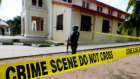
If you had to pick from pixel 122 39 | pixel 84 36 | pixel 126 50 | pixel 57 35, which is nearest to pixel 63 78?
pixel 126 50

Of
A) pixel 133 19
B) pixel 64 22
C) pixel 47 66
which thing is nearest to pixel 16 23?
pixel 64 22

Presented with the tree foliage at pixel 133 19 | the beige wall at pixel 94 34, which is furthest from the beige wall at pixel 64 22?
the tree foliage at pixel 133 19

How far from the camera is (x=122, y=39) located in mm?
12188

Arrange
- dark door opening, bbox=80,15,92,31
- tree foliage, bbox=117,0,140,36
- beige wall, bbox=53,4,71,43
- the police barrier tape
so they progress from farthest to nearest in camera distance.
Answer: dark door opening, bbox=80,15,92,31 < beige wall, bbox=53,4,71,43 < tree foliage, bbox=117,0,140,36 < the police barrier tape

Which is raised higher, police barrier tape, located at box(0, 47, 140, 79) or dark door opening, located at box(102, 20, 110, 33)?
dark door opening, located at box(102, 20, 110, 33)

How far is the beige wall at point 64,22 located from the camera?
7422 millimetres

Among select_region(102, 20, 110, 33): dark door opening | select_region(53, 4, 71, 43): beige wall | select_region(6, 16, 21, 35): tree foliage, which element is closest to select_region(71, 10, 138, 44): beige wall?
select_region(102, 20, 110, 33): dark door opening

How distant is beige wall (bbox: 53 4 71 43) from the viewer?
7422 millimetres

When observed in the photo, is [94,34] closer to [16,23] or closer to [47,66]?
[47,66]

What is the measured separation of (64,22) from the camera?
7801mm

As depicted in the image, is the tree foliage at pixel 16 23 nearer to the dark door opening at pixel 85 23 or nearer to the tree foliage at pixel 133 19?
the dark door opening at pixel 85 23

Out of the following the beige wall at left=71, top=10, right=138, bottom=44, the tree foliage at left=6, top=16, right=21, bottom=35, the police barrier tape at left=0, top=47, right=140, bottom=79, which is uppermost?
the tree foliage at left=6, top=16, right=21, bottom=35

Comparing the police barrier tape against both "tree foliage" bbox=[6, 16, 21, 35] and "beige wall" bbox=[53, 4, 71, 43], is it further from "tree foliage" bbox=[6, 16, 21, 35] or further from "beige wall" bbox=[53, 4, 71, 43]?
"tree foliage" bbox=[6, 16, 21, 35]

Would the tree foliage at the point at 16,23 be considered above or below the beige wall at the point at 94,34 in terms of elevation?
above
